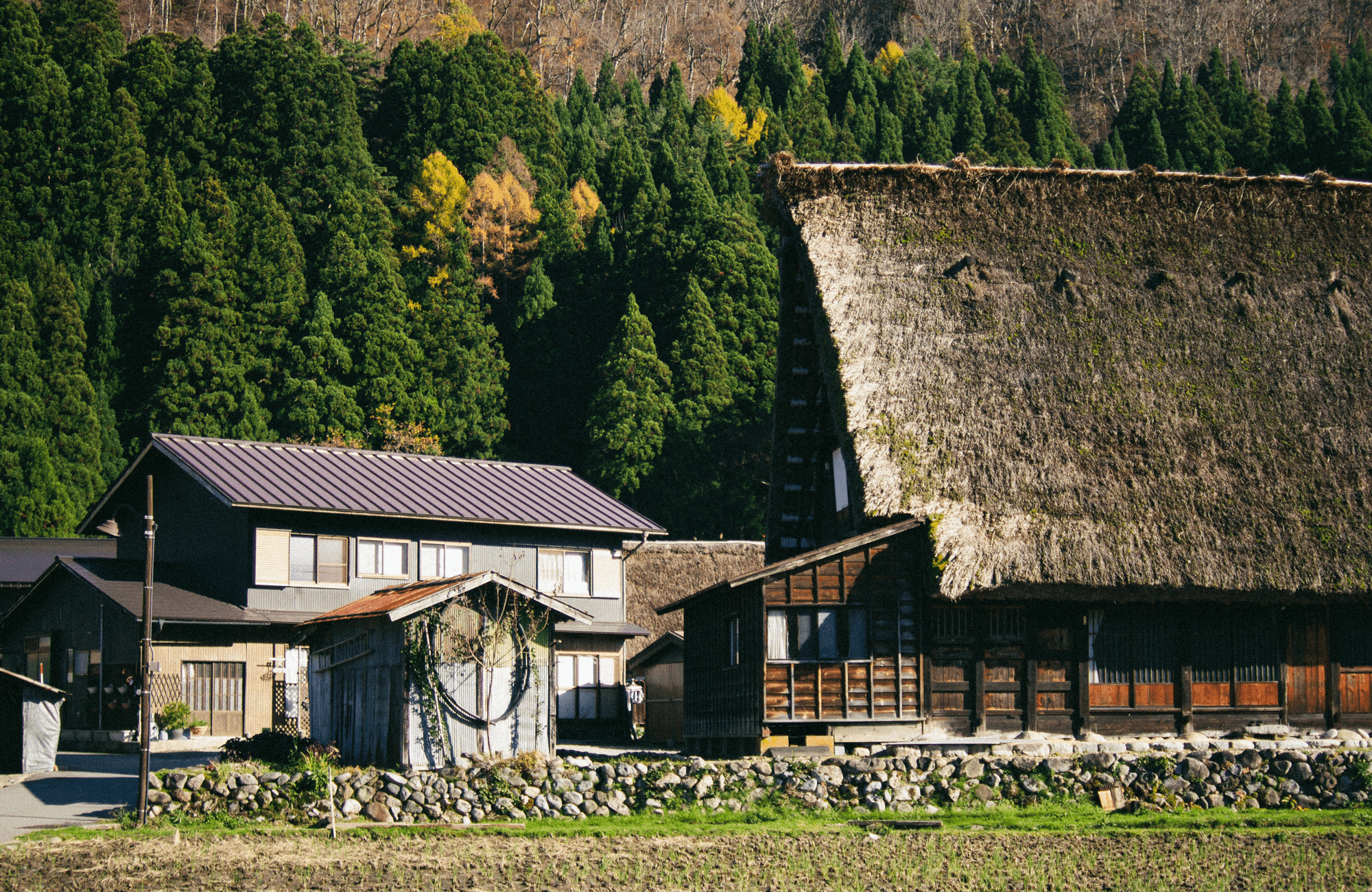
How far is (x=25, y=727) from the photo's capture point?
20.5 m

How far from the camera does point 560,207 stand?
203ft

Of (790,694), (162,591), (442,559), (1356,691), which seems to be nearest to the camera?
(790,694)

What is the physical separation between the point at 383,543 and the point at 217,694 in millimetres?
4560

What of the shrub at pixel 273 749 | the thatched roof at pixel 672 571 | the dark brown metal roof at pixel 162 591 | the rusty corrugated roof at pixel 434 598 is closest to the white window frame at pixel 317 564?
the dark brown metal roof at pixel 162 591

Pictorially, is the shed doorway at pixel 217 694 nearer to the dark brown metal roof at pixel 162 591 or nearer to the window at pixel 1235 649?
the dark brown metal roof at pixel 162 591

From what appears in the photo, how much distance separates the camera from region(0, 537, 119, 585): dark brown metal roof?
3422 cm

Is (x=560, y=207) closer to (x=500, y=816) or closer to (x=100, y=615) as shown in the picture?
(x=100, y=615)

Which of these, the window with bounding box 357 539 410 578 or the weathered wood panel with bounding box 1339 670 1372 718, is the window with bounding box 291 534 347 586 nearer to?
the window with bounding box 357 539 410 578

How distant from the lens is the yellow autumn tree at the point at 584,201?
64.4 meters

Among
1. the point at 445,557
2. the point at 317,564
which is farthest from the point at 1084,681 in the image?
the point at 317,564

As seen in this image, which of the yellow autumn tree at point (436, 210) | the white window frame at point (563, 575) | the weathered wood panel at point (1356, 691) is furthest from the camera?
the yellow autumn tree at point (436, 210)

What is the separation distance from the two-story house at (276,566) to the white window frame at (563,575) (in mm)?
36

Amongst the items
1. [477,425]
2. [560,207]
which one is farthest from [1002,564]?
[560,207]

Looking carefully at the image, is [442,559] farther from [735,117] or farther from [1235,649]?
[735,117]
